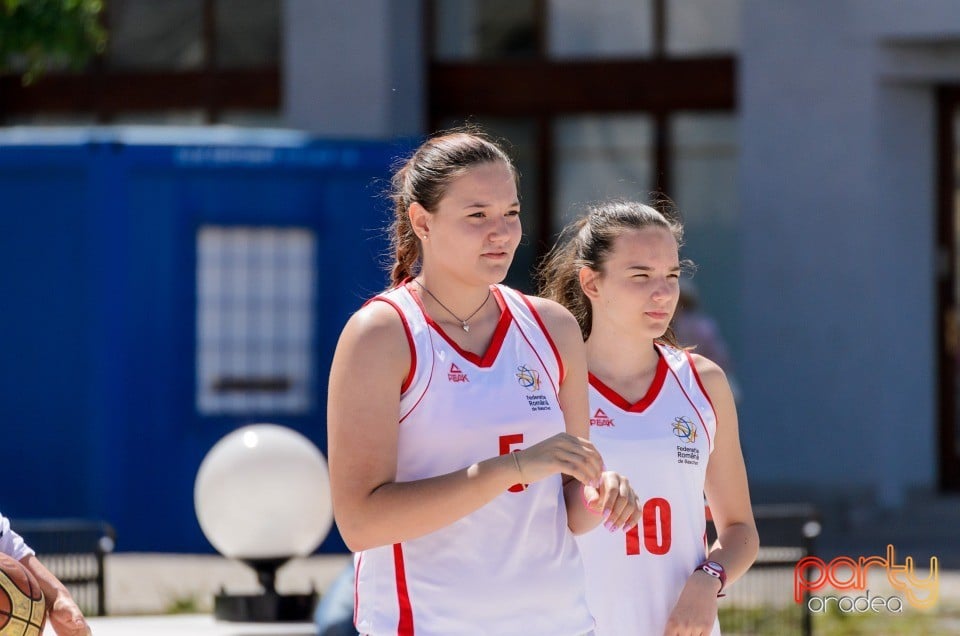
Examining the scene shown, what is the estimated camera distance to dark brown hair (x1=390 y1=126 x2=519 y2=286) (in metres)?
3.00

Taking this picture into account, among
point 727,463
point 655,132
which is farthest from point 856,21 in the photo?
point 727,463

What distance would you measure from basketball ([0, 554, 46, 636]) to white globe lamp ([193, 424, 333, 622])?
2.57 metres

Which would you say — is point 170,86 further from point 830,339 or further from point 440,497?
point 440,497

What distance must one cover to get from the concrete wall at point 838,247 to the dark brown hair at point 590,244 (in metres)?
8.00

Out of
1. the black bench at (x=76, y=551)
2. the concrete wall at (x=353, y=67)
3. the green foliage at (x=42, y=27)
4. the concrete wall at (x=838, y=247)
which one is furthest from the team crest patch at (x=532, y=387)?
the concrete wall at (x=353, y=67)

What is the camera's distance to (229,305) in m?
10.5

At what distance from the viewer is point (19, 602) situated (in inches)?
135

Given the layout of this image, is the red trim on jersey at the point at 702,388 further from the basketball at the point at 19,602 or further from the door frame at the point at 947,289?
the door frame at the point at 947,289

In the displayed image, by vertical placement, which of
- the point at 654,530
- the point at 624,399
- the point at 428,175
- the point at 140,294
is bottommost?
the point at 140,294

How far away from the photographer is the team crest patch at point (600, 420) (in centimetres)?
344

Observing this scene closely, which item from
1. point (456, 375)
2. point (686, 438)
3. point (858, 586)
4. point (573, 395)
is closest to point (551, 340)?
point (573, 395)

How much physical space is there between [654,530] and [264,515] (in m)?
3.02

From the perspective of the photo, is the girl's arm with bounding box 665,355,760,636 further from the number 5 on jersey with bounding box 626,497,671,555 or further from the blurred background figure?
the blurred background figure

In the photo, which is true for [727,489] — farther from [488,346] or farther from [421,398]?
[421,398]
